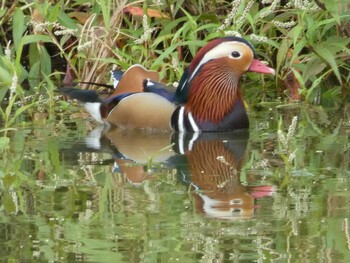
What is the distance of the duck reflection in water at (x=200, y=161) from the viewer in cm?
515

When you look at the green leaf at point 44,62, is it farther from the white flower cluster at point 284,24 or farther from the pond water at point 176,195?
the white flower cluster at point 284,24

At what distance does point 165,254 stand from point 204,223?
502 millimetres

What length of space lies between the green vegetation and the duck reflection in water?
29.0 inches

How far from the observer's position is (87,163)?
20.3 ft

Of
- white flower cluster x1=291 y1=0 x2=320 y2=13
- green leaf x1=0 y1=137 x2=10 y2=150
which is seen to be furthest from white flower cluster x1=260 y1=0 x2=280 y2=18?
green leaf x1=0 y1=137 x2=10 y2=150

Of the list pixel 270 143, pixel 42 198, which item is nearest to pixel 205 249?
pixel 42 198

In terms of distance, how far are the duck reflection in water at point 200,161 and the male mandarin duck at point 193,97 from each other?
0.11m

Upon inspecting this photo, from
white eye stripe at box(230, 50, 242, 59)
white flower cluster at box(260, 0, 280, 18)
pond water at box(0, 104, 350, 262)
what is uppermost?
white flower cluster at box(260, 0, 280, 18)

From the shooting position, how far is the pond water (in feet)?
14.3

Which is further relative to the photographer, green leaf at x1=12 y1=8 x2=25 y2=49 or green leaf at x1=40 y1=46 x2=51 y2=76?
green leaf at x1=40 y1=46 x2=51 y2=76

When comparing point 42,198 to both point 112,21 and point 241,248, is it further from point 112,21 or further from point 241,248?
point 112,21

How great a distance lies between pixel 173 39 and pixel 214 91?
0.55m

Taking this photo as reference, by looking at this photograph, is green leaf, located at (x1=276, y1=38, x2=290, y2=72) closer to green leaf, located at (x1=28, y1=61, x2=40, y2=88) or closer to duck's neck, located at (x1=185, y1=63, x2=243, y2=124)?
duck's neck, located at (x1=185, y1=63, x2=243, y2=124)

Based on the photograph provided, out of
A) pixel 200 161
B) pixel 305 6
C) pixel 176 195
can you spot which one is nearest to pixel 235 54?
pixel 305 6
